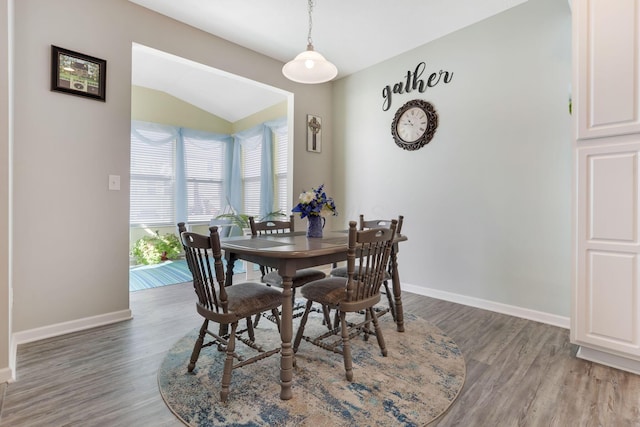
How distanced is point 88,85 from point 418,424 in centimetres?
317

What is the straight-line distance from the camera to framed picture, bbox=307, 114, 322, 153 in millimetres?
4105

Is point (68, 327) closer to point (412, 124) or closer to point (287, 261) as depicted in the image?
point (287, 261)

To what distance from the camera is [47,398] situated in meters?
1.58

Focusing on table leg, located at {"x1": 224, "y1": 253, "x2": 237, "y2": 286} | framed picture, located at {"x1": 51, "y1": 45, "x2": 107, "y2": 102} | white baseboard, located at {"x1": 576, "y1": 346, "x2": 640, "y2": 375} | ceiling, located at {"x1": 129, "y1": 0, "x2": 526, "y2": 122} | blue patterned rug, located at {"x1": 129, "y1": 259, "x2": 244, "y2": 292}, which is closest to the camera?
white baseboard, located at {"x1": 576, "y1": 346, "x2": 640, "y2": 375}

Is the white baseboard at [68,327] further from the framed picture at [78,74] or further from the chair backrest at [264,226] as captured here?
the framed picture at [78,74]

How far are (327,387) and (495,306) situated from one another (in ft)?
6.56

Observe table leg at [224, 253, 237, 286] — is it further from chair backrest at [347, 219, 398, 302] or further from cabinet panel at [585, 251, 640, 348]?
cabinet panel at [585, 251, 640, 348]

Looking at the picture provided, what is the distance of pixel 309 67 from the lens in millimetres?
2258

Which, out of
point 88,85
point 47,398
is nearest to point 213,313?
point 47,398

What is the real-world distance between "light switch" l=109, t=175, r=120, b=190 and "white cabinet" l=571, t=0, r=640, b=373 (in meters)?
3.38

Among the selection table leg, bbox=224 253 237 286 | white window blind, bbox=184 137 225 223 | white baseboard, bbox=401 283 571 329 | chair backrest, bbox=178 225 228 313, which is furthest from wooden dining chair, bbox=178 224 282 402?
white window blind, bbox=184 137 225 223

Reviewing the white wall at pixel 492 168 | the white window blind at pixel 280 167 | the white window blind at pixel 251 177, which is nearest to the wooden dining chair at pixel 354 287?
the white wall at pixel 492 168

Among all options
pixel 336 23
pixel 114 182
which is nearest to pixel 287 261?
pixel 114 182

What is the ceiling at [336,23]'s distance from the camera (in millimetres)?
2701
